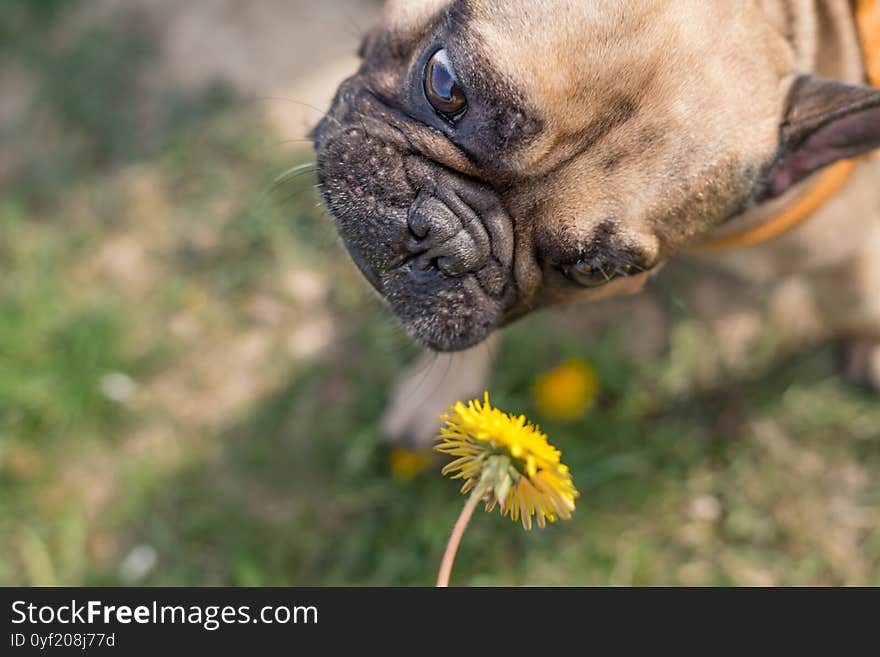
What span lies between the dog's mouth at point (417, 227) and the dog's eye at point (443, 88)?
0.15m

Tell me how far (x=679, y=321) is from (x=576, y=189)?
185 centimetres

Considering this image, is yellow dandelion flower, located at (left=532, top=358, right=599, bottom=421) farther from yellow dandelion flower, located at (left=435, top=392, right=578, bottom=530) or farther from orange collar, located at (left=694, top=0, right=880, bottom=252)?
yellow dandelion flower, located at (left=435, top=392, right=578, bottom=530)

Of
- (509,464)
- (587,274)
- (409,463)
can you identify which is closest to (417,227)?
(587,274)

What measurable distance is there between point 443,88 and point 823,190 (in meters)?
1.46

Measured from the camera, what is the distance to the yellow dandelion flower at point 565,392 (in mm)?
3664

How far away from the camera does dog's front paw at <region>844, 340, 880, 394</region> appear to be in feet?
12.5

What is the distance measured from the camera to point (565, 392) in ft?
12.0

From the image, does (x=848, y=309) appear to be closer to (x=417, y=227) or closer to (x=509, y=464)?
(x=417, y=227)

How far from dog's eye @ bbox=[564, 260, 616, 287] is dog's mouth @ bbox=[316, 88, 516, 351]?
19 cm

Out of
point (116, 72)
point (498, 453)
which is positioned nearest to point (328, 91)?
point (116, 72)

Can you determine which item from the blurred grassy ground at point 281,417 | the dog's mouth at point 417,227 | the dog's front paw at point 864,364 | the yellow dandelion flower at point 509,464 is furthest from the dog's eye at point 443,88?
the dog's front paw at point 864,364

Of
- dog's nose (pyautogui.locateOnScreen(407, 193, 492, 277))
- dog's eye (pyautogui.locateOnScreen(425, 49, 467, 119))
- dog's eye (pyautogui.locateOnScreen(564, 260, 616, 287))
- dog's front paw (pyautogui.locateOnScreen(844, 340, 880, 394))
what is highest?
dog's eye (pyautogui.locateOnScreen(425, 49, 467, 119))

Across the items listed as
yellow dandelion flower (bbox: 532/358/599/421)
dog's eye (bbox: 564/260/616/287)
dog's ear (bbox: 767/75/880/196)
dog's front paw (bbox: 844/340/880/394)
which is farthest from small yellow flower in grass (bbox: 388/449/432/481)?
dog's front paw (bbox: 844/340/880/394)
